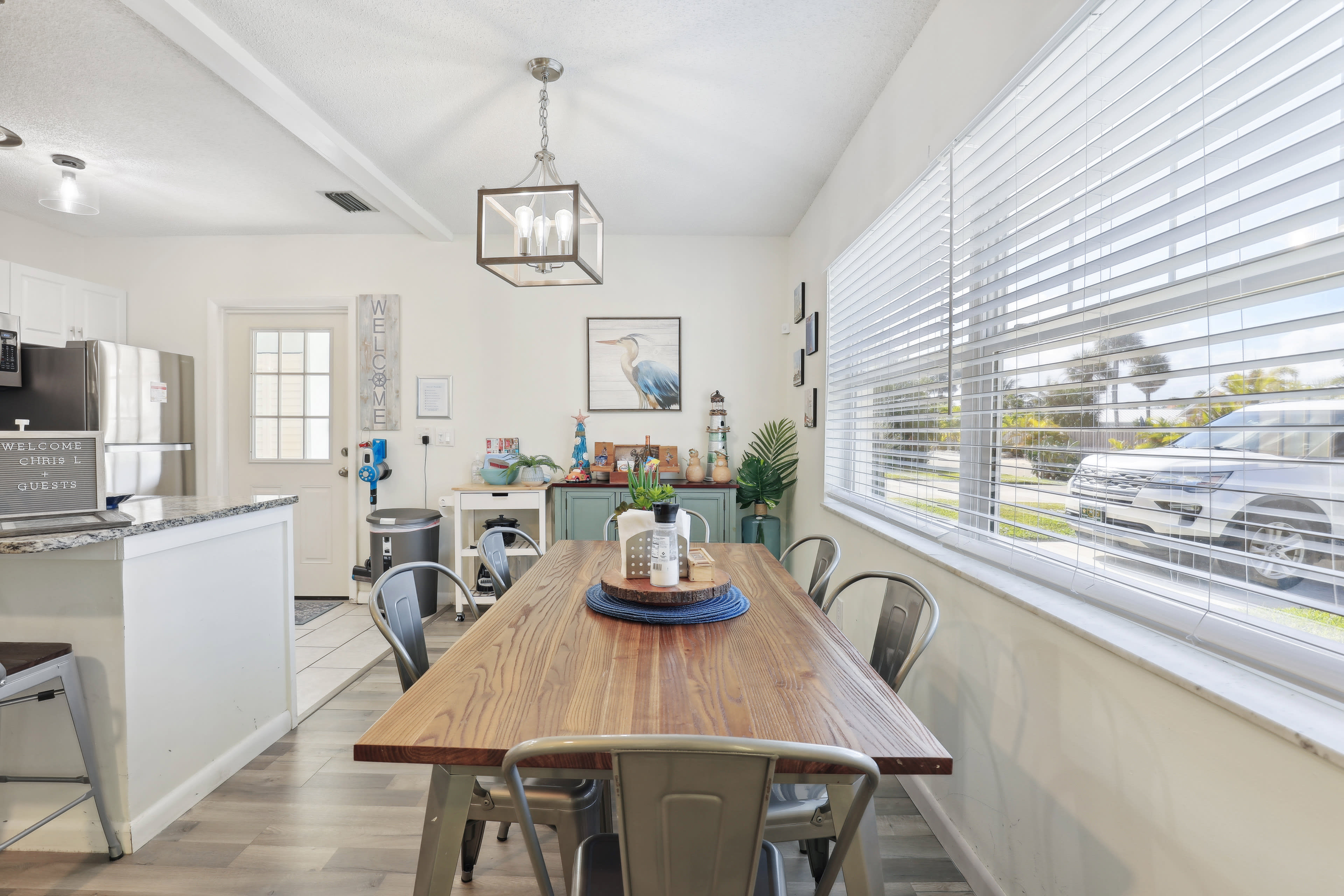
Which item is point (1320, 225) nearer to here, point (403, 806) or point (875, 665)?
point (875, 665)

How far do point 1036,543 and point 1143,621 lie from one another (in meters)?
0.43

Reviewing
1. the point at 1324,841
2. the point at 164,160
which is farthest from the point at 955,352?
the point at 164,160

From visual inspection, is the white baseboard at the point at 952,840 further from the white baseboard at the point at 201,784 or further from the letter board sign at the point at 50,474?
the letter board sign at the point at 50,474

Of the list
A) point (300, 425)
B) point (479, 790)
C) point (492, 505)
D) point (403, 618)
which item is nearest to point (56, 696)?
point (403, 618)

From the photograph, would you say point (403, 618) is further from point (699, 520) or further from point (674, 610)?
point (699, 520)

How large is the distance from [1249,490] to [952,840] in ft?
4.38

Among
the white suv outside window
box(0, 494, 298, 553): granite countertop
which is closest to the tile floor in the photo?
box(0, 494, 298, 553): granite countertop

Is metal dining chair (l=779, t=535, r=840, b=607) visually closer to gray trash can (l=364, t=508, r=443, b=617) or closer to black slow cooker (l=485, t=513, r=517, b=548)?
black slow cooker (l=485, t=513, r=517, b=548)

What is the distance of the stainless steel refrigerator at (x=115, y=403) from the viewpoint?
11.6ft

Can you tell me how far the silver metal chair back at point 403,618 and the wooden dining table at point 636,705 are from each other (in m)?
0.16

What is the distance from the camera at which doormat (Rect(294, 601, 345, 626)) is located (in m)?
4.03

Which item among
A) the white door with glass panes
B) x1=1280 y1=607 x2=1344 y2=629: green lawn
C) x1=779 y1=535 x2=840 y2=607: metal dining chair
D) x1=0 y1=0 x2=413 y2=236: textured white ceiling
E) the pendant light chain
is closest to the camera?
x1=1280 y1=607 x2=1344 y2=629: green lawn

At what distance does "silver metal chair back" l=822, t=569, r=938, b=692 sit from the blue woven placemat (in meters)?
0.32

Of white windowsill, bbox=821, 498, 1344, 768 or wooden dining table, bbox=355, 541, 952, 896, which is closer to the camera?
white windowsill, bbox=821, 498, 1344, 768
